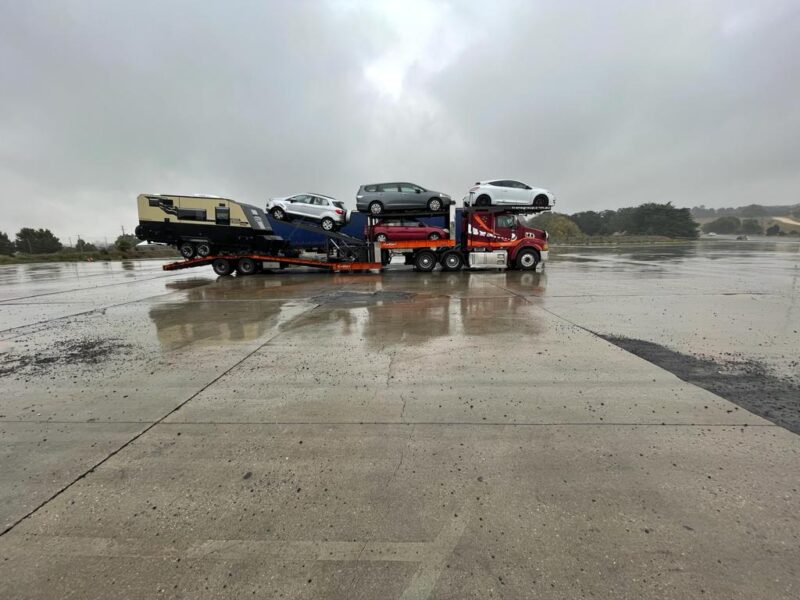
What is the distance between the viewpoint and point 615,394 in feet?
12.0

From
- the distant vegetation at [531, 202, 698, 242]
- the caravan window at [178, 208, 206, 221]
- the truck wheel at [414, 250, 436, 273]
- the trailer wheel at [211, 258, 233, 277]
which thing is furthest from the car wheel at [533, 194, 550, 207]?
the distant vegetation at [531, 202, 698, 242]

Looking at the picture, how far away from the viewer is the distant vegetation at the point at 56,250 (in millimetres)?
36656

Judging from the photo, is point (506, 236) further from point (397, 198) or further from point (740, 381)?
point (740, 381)

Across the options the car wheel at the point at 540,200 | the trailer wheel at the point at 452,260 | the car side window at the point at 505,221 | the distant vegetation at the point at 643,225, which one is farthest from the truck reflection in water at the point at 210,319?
the distant vegetation at the point at 643,225

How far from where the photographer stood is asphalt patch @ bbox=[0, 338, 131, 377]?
477cm

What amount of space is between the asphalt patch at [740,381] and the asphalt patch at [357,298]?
5395mm

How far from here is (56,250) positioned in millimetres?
50875

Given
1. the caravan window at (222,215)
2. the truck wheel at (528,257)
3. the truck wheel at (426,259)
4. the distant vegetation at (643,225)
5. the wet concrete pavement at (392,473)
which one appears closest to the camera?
the wet concrete pavement at (392,473)

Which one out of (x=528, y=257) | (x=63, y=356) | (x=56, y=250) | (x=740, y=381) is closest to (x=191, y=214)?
(x=63, y=356)

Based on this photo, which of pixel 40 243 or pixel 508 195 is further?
pixel 40 243

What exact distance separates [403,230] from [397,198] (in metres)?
1.36

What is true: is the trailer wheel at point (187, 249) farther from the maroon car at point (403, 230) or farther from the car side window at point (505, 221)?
A: the car side window at point (505, 221)

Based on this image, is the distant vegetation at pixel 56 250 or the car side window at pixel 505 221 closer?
the car side window at pixel 505 221

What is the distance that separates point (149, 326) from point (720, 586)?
8.05 metres
